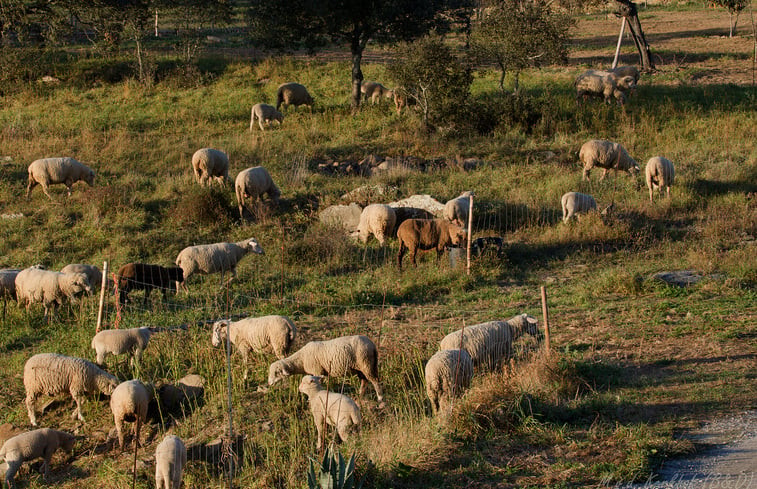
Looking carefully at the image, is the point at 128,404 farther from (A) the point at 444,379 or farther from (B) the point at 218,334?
Result: (A) the point at 444,379

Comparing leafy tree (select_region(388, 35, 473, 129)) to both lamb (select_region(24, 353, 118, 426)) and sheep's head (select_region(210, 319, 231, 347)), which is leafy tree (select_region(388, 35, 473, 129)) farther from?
lamb (select_region(24, 353, 118, 426))

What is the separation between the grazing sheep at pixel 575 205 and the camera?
16484 mm

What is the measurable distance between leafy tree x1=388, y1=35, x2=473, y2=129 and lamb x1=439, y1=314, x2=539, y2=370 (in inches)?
571

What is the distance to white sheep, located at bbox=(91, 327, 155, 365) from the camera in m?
10.5

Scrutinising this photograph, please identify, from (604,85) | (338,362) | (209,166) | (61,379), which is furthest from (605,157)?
(61,379)

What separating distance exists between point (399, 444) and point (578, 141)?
16925 mm

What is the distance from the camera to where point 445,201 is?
18.2 meters

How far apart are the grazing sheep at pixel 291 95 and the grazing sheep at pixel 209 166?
7488mm

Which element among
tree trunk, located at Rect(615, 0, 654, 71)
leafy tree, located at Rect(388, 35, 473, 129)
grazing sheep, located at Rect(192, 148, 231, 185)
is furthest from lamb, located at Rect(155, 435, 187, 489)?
tree trunk, located at Rect(615, 0, 654, 71)

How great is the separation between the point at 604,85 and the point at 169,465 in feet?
71.4

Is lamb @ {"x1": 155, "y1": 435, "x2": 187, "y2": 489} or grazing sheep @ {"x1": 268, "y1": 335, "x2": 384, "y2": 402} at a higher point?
grazing sheep @ {"x1": 268, "y1": 335, "x2": 384, "y2": 402}

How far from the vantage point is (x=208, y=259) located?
47.0 feet

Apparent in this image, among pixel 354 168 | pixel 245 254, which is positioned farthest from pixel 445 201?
pixel 245 254

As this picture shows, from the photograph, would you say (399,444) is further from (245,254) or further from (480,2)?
(480,2)
